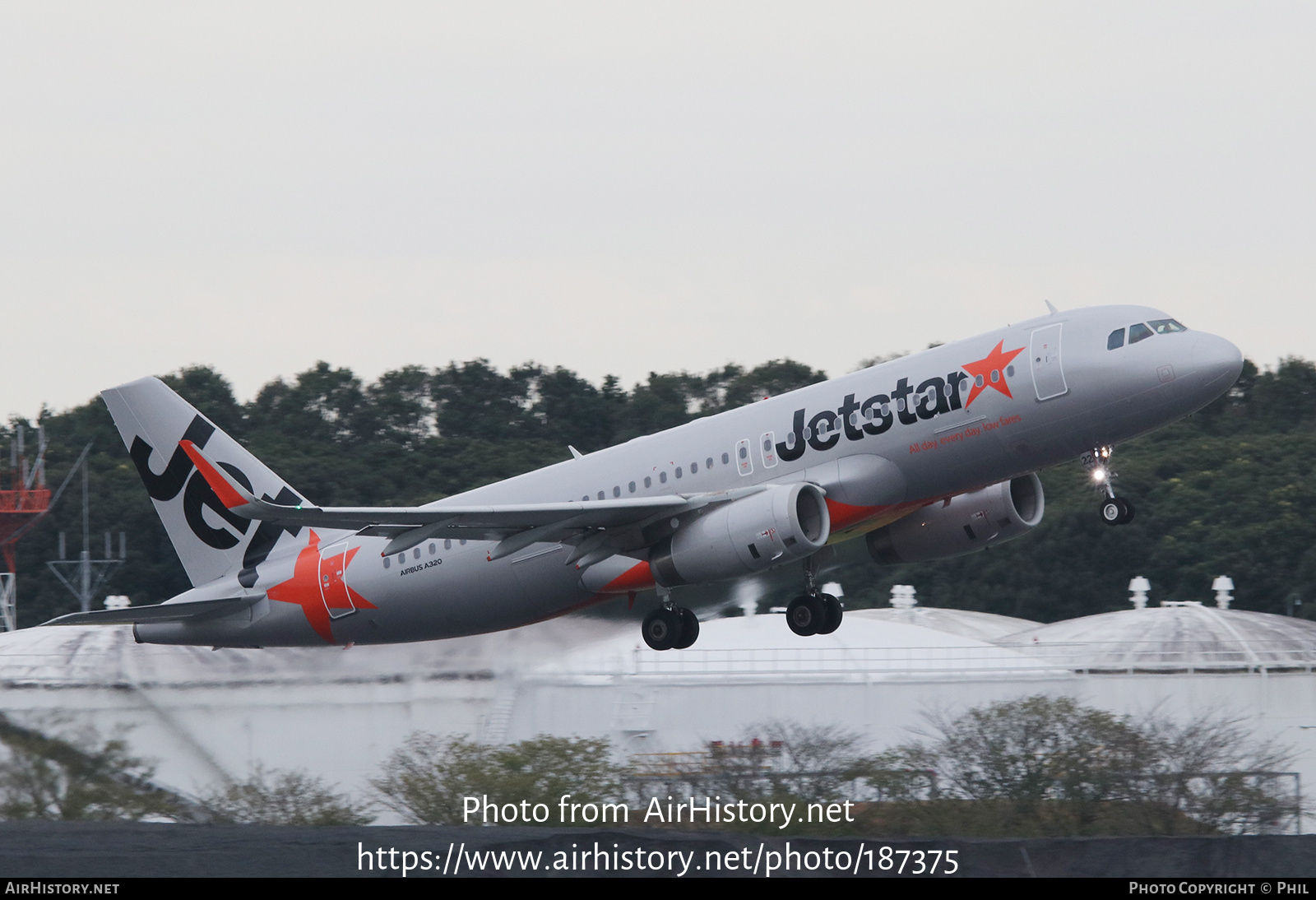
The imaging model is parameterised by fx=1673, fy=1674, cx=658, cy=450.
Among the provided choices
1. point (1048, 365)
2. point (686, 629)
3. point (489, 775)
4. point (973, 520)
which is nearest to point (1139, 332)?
point (1048, 365)

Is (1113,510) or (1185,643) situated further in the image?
(1185,643)

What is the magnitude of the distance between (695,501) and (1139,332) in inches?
338

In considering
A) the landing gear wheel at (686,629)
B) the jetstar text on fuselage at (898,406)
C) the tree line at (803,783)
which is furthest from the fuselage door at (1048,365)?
the tree line at (803,783)

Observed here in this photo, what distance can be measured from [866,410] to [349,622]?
488 inches

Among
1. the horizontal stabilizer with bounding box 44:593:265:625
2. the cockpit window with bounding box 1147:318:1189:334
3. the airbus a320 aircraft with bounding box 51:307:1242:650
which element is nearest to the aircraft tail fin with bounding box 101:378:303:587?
the airbus a320 aircraft with bounding box 51:307:1242:650

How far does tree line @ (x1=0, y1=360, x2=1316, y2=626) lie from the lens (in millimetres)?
83438

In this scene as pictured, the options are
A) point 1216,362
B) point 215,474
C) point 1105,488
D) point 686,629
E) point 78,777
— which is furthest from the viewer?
point 215,474

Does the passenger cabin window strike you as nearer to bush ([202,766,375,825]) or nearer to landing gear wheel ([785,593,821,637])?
landing gear wheel ([785,593,821,637])

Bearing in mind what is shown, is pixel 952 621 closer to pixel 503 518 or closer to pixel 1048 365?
pixel 1048 365

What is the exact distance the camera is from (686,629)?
107ft

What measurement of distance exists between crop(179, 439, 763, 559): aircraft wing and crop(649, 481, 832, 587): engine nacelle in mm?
676

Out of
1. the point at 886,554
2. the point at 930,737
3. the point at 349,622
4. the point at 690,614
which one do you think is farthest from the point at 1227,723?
the point at 349,622

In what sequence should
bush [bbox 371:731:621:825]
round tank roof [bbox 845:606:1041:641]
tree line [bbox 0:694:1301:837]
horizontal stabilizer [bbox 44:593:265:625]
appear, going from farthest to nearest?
round tank roof [bbox 845:606:1041:641] < bush [bbox 371:731:621:825] < tree line [bbox 0:694:1301:837] < horizontal stabilizer [bbox 44:593:265:625]

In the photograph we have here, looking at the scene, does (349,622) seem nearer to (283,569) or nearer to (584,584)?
(283,569)
